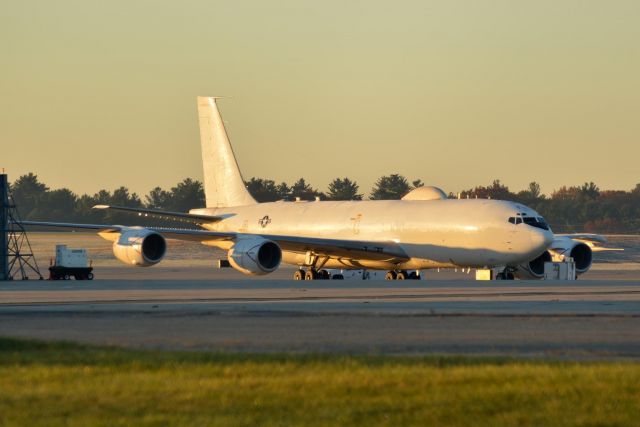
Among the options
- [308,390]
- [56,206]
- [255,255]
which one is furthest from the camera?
[56,206]

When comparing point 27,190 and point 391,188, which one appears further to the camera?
point 27,190

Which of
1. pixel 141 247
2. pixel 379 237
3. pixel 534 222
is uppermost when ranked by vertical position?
pixel 534 222

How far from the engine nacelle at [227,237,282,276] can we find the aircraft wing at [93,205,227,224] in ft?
28.5

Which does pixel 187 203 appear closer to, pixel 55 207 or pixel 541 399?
pixel 55 207

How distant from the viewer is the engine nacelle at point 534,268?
5309cm

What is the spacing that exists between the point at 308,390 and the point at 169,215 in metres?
46.6

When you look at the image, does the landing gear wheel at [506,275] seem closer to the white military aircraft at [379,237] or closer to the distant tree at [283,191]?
the white military aircraft at [379,237]

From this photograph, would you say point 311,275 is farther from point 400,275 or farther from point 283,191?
point 283,191

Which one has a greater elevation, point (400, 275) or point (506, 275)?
point (506, 275)

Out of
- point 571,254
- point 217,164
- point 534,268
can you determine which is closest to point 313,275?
point 534,268

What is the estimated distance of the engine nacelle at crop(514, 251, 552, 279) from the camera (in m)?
53.1

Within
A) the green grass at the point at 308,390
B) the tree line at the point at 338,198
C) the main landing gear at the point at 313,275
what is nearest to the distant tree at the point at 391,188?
the tree line at the point at 338,198

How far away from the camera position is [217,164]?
68.8 meters

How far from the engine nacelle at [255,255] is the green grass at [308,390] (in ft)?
112
